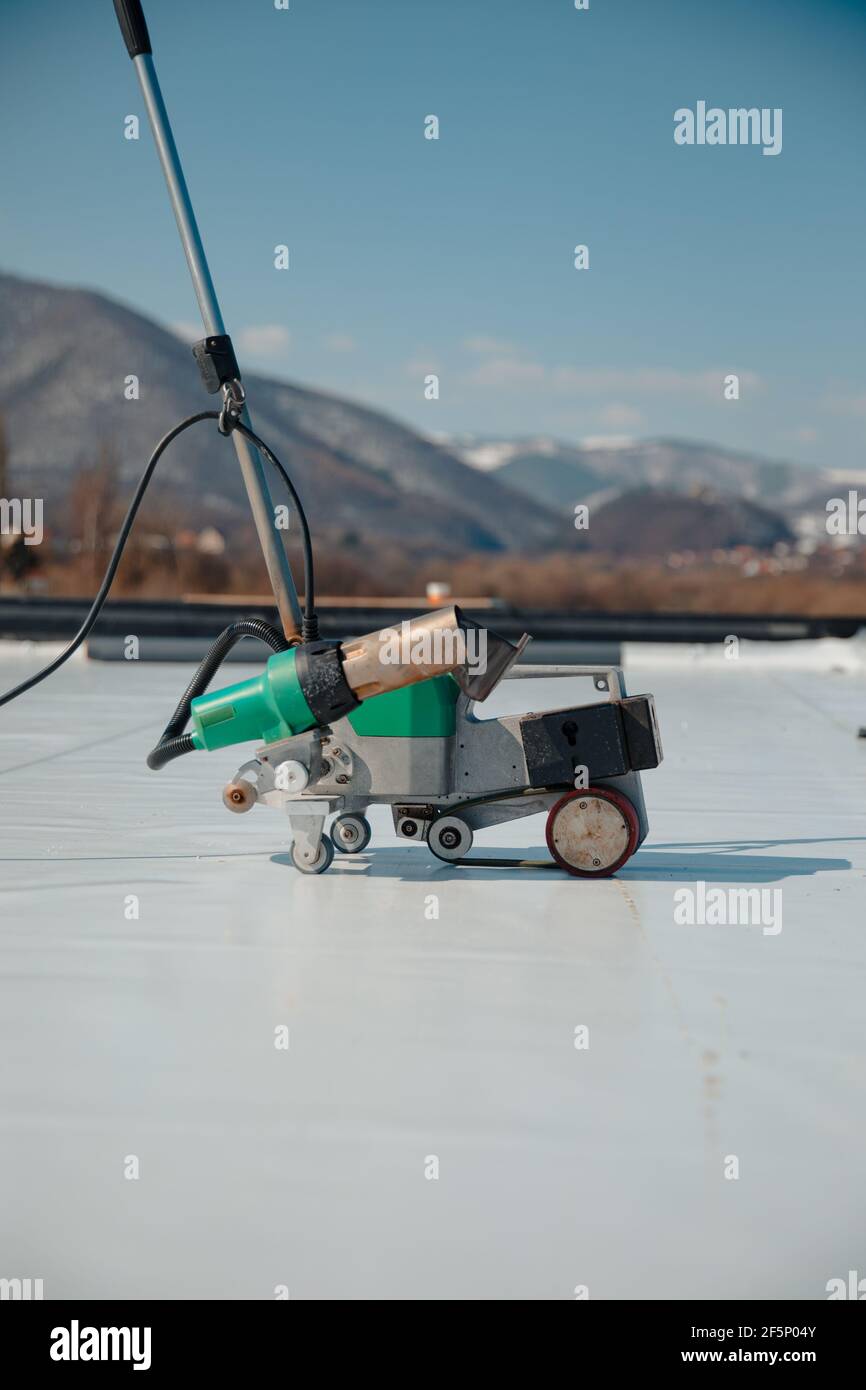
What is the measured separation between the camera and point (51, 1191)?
5.51ft

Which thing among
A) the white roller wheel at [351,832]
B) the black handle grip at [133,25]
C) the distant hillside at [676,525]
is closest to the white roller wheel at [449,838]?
the white roller wheel at [351,832]

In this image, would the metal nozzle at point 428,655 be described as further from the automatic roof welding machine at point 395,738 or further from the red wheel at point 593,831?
the red wheel at point 593,831

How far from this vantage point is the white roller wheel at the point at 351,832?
3.45 meters

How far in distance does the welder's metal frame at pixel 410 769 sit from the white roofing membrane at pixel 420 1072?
184mm

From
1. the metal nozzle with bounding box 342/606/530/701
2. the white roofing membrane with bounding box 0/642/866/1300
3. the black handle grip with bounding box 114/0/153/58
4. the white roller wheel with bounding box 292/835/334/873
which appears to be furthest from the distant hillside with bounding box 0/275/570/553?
the metal nozzle with bounding box 342/606/530/701

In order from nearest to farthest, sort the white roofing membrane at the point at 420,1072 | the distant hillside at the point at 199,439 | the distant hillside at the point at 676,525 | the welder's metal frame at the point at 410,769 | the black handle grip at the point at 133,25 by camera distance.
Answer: the white roofing membrane at the point at 420,1072 → the welder's metal frame at the point at 410,769 → the black handle grip at the point at 133,25 → the distant hillside at the point at 676,525 → the distant hillside at the point at 199,439

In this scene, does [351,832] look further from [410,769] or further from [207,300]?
[207,300]

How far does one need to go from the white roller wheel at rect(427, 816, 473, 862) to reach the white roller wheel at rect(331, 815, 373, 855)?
18 cm

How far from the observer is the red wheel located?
10.5ft

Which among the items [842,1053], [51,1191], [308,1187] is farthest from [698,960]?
[51,1191]

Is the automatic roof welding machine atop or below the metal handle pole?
below

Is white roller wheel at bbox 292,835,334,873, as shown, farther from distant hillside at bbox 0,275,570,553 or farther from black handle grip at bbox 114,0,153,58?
distant hillside at bbox 0,275,570,553
